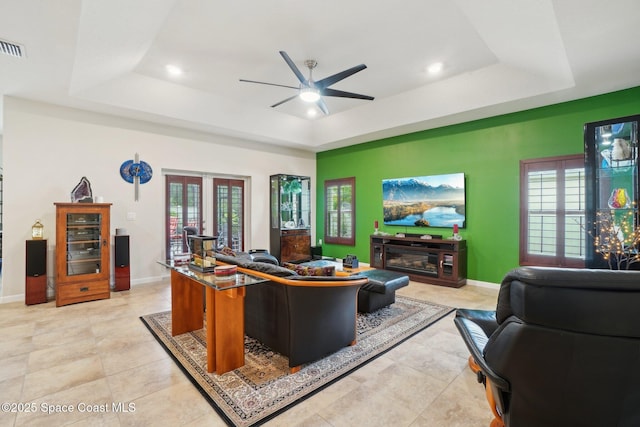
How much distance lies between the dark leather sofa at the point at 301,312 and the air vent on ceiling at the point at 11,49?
315 centimetres

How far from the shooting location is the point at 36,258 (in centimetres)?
412

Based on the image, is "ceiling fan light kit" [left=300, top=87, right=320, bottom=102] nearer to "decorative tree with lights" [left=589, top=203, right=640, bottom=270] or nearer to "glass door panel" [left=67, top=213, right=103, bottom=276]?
"glass door panel" [left=67, top=213, right=103, bottom=276]

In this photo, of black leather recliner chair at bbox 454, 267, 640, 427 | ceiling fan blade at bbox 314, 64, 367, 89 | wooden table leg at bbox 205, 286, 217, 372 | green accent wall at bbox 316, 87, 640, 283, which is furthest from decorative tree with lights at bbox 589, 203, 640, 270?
wooden table leg at bbox 205, 286, 217, 372

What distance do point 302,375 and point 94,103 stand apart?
16.0ft

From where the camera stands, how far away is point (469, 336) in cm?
171

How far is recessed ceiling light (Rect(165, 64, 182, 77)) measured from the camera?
4.40m

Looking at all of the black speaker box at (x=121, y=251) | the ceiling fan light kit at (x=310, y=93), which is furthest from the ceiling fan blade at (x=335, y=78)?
the black speaker box at (x=121, y=251)

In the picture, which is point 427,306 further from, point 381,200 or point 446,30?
point 446,30

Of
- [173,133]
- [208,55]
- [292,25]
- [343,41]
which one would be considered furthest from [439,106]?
[173,133]

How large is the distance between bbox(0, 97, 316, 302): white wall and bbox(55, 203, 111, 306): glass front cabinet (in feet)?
1.80

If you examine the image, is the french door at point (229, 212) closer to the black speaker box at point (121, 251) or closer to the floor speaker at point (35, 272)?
the black speaker box at point (121, 251)

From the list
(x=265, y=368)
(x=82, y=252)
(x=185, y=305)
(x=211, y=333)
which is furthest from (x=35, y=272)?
(x=265, y=368)

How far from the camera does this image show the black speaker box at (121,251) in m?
4.79

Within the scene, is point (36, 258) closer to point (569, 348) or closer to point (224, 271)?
point (224, 271)
